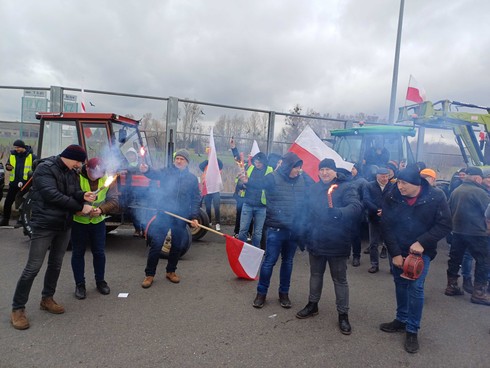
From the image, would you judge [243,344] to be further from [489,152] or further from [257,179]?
[489,152]

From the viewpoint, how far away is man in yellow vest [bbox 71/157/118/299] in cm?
386

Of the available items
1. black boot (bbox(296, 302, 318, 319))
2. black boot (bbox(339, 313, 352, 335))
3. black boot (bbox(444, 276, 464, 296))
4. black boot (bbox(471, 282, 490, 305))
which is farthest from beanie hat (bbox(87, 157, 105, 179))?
black boot (bbox(471, 282, 490, 305))

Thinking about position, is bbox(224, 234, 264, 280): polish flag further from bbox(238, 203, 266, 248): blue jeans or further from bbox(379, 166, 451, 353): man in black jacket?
bbox(379, 166, 451, 353): man in black jacket

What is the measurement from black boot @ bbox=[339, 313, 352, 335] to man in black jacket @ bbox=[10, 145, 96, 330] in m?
2.94

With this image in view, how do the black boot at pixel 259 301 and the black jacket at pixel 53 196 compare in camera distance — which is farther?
the black boot at pixel 259 301

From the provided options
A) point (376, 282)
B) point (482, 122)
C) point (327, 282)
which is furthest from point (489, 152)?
point (327, 282)

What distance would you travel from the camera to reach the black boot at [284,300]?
398cm

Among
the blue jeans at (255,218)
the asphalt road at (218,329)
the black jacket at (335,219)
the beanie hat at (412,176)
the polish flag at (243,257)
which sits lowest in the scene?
the asphalt road at (218,329)

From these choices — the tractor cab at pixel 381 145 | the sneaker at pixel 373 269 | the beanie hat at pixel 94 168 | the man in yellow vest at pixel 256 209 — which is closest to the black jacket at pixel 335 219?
the man in yellow vest at pixel 256 209

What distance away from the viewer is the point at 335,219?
3.41 m

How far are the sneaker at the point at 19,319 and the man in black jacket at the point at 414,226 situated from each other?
3.71 metres

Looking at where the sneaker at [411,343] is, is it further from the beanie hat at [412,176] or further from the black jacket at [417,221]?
the beanie hat at [412,176]

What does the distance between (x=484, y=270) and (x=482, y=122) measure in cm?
542

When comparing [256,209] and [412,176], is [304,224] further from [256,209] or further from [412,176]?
[256,209]
